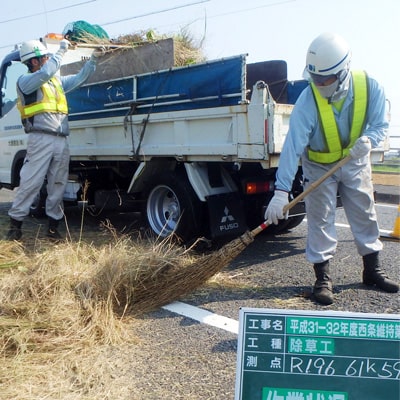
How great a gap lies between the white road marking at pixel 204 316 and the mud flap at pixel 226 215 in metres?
1.20

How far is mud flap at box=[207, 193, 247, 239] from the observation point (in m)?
4.83

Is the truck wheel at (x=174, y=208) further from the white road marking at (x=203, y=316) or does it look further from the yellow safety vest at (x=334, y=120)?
the yellow safety vest at (x=334, y=120)

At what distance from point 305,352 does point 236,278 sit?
2580 millimetres

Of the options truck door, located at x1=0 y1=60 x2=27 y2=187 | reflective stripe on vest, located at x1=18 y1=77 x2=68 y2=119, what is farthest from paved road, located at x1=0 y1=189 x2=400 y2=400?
truck door, located at x1=0 y1=60 x2=27 y2=187

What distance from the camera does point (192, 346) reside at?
3.07m

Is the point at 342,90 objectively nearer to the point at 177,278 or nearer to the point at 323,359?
the point at 177,278

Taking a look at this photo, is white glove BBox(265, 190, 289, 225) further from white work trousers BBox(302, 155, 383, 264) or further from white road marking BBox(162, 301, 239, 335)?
white road marking BBox(162, 301, 239, 335)

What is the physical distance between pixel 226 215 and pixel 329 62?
78.2 inches

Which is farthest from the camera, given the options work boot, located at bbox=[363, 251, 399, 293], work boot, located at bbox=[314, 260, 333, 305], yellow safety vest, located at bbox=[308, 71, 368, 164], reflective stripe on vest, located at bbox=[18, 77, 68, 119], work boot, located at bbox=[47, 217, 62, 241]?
work boot, located at bbox=[47, 217, 62, 241]

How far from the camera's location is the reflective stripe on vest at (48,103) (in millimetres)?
5336

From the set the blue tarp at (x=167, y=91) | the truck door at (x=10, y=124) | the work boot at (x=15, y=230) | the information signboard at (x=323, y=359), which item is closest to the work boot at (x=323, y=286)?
the blue tarp at (x=167, y=91)

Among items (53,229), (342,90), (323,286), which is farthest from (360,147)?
(53,229)

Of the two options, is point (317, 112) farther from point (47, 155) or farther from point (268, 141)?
point (47, 155)

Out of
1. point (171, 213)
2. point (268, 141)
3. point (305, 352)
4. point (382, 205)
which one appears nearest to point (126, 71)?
point (171, 213)
